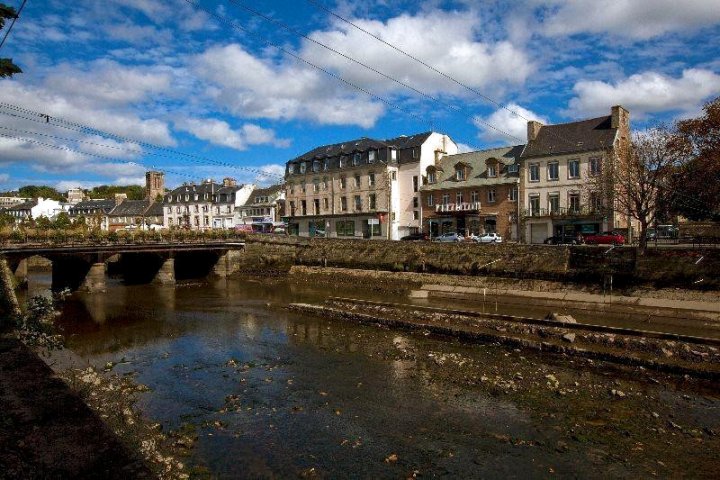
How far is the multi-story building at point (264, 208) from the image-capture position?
8894cm

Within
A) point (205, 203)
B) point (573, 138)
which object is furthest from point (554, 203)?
point (205, 203)

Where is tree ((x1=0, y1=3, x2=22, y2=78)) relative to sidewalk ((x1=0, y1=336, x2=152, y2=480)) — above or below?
above

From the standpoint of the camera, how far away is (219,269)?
57.3m

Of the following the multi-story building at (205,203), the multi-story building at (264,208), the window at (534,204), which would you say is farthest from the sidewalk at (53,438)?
the multi-story building at (205,203)

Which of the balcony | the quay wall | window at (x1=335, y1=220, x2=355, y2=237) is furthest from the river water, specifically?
window at (x1=335, y1=220, x2=355, y2=237)

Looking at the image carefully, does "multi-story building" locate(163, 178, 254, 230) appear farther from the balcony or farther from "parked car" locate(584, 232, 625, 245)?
"parked car" locate(584, 232, 625, 245)

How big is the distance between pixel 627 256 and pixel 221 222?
252 ft

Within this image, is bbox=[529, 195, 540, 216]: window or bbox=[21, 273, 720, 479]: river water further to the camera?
→ bbox=[529, 195, 540, 216]: window

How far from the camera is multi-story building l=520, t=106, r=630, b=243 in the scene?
46812mm

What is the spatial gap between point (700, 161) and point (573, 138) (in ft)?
44.2

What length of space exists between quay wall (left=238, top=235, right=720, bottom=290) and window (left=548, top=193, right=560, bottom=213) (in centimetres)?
1235

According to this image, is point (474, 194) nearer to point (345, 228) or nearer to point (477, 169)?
point (477, 169)

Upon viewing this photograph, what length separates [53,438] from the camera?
6379 mm

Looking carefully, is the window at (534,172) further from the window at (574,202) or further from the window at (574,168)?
the window at (574,202)
